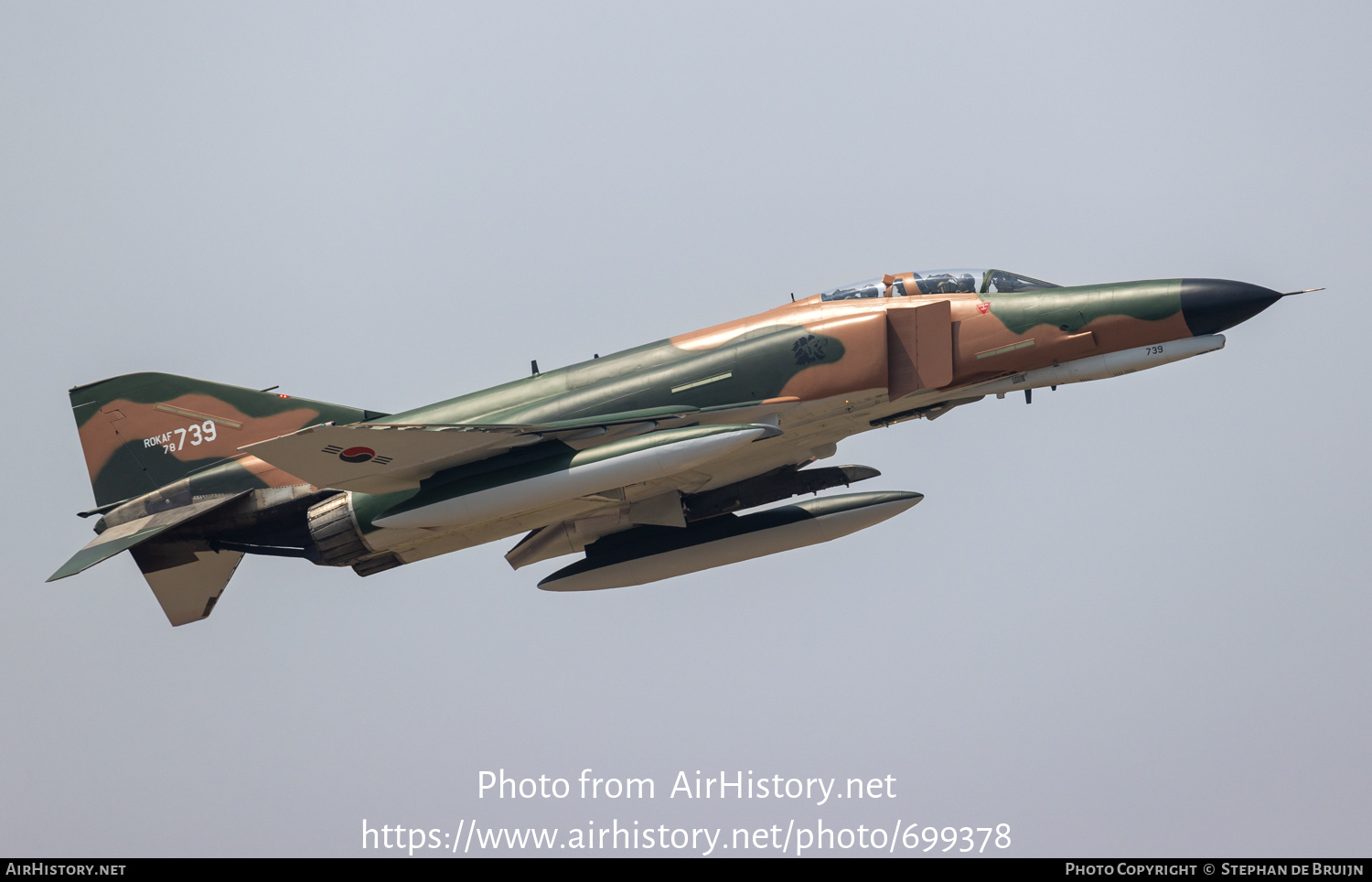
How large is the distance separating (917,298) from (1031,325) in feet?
4.78

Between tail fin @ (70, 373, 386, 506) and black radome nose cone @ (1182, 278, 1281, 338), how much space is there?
1080cm

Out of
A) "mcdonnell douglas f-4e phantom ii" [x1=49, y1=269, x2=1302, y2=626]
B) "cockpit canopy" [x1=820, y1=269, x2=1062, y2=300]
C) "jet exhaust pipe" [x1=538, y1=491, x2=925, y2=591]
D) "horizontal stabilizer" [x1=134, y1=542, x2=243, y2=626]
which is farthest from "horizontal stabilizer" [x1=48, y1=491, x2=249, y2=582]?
"cockpit canopy" [x1=820, y1=269, x2=1062, y2=300]

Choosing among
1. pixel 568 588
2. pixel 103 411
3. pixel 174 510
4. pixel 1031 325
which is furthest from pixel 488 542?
pixel 1031 325

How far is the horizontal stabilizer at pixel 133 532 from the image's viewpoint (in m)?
16.4

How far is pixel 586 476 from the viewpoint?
1559cm

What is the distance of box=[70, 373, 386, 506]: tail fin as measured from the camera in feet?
59.1

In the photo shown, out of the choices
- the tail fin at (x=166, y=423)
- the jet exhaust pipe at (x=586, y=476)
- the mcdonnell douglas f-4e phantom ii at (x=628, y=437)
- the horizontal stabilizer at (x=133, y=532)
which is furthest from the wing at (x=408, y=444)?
the horizontal stabilizer at (x=133, y=532)

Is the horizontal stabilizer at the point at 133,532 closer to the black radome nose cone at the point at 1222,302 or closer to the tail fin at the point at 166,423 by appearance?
the tail fin at the point at 166,423

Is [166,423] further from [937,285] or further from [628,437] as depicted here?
[937,285]

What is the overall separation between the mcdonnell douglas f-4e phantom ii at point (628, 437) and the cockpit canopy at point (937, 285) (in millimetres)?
26

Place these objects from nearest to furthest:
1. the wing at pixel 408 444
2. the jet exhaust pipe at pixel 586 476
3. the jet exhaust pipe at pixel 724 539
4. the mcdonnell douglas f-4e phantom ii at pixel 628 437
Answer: the wing at pixel 408 444
the jet exhaust pipe at pixel 586 476
the mcdonnell douglas f-4e phantom ii at pixel 628 437
the jet exhaust pipe at pixel 724 539

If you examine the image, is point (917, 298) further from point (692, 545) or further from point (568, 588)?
point (568, 588)

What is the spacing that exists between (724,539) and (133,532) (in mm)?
7962

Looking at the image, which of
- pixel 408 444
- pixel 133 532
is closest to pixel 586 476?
pixel 408 444
